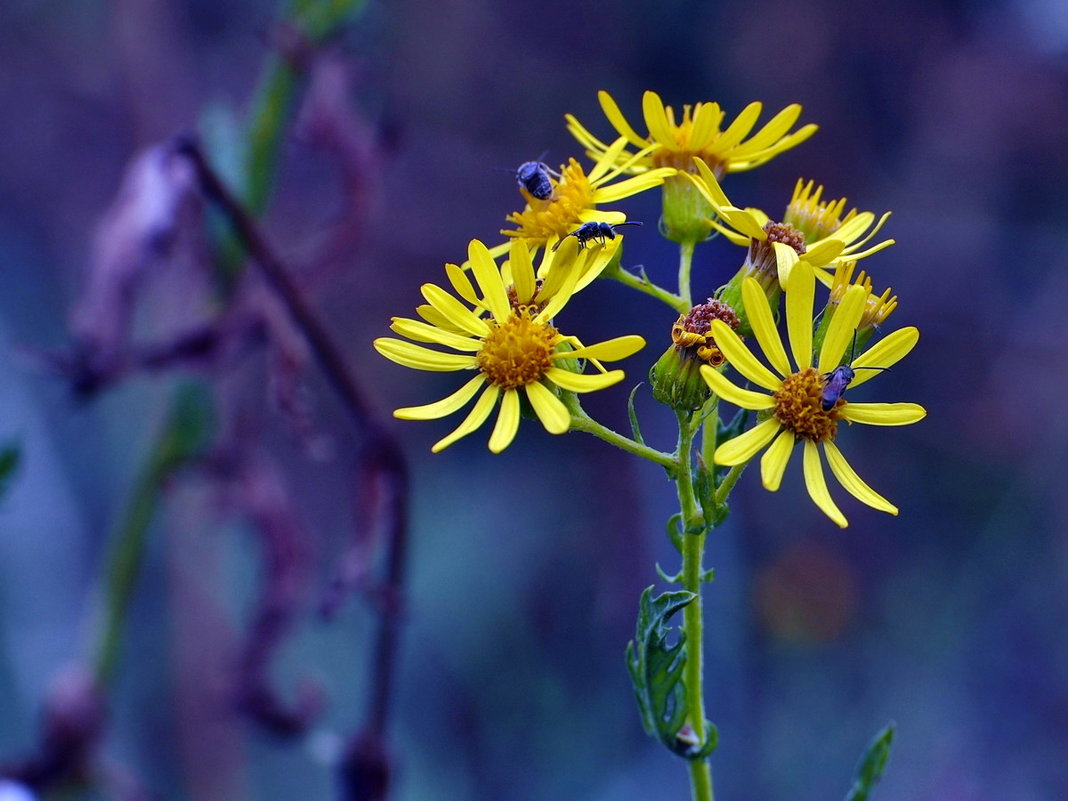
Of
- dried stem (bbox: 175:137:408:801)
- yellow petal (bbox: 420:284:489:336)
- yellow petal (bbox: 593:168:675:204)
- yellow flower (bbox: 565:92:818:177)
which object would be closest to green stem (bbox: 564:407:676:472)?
yellow petal (bbox: 420:284:489:336)

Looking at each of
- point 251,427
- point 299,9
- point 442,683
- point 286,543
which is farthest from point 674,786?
point 299,9

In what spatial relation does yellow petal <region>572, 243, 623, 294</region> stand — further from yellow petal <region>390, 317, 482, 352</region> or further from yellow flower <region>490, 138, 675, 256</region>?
yellow petal <region>390, 317, 482, 352</region>

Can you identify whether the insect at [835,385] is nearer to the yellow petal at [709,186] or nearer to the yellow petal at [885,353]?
the yellow petal at [885,353]

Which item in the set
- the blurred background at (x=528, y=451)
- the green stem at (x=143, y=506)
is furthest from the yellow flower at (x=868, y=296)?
the green stem at (x=143, y=506)

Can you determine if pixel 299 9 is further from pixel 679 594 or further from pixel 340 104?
pixel 679 594

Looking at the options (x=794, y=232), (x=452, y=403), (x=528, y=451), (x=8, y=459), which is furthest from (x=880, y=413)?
(x=528, y=451)

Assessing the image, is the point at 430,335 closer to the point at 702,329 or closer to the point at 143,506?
the point at 702,329
